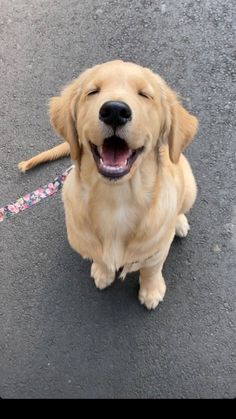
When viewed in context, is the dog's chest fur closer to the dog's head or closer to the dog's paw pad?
the dog's head

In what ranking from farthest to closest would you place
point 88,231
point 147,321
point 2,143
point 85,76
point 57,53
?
point 57,53
point 2,143
point 147,321
point 88,231
point 85,76

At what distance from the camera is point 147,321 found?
136 inches

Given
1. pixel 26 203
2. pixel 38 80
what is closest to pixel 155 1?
pixel 38 80

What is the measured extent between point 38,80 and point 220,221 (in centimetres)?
182

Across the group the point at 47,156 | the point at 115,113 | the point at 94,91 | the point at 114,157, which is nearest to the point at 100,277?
the point at 47,156

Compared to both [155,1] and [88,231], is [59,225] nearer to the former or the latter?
[88,231]

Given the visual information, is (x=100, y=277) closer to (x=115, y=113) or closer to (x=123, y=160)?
(x=123, y=160)

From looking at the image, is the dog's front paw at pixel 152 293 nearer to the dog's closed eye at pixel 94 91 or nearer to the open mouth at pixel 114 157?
the open mouth at pixel 114 157

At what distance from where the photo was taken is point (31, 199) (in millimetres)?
3830


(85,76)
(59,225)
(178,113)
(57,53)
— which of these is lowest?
(59,225)

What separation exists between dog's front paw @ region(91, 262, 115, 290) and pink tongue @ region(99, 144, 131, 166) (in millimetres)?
1108

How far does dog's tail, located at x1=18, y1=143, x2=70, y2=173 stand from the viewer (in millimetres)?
3795

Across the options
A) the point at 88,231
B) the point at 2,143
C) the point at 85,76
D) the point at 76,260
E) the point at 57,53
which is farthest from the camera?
the point at 57,53

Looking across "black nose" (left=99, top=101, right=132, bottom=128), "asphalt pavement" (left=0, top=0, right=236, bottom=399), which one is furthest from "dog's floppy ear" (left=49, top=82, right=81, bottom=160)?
"asphalt pavement" (left=0, top=0, right=236, bottom=399)
